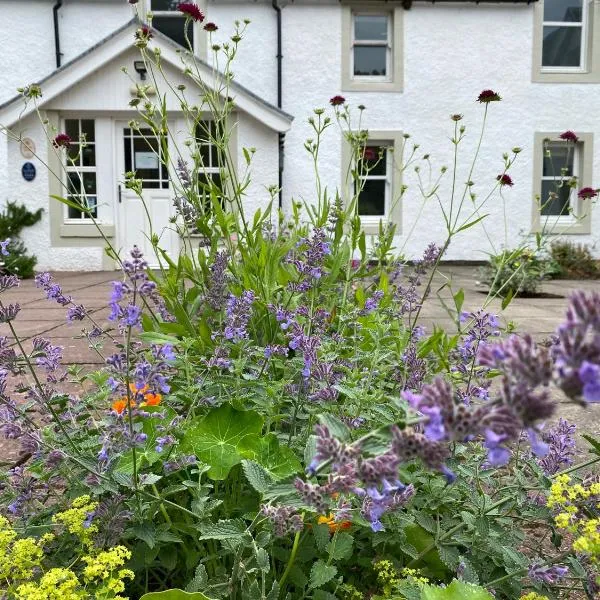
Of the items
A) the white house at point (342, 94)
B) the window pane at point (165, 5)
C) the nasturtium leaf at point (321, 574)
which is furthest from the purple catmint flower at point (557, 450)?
the window pane at point (165, 5)

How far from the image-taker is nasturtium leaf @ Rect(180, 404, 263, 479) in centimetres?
125

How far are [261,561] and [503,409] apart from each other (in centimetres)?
53

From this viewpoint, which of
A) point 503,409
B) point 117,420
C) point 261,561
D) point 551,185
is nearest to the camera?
point 503,409

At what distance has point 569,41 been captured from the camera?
37.0 ft

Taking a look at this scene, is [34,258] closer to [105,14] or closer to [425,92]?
[105,14]

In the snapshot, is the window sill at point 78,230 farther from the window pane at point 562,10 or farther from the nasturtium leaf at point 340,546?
the nasturtium leaf at point 340,546

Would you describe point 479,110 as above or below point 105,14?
below

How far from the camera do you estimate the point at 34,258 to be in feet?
31.9

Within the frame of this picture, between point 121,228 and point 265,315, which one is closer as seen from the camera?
point 265,315

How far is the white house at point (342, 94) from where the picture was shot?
10.1 metres

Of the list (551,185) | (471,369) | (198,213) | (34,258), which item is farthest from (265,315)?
(551,185)

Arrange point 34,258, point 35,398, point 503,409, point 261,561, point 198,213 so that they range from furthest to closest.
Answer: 1. point 34,258
2. point 198,213
3. point 35,398
4. point 261,561
5. point 503,409

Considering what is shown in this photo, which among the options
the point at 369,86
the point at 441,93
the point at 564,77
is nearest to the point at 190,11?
the point at 369,86

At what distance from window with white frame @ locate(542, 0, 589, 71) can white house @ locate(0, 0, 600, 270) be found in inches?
0.9
